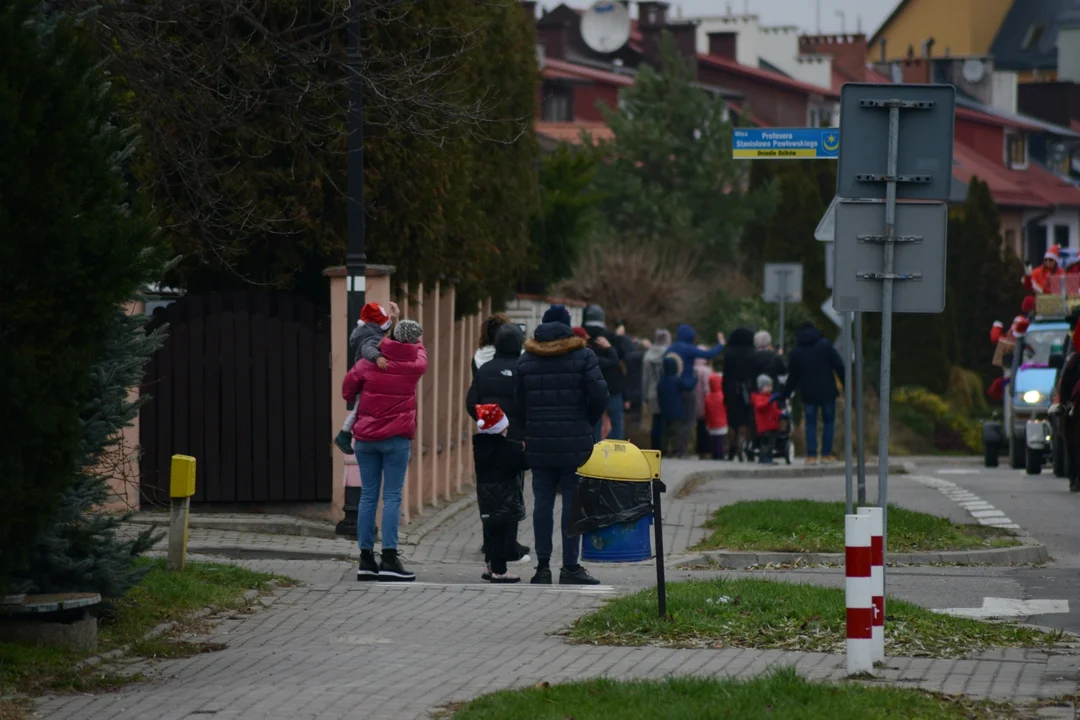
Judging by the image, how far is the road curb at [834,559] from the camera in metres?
15.4

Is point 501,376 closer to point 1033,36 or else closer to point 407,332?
point 407,332

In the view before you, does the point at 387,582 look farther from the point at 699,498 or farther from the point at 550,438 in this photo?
the point at 699,498

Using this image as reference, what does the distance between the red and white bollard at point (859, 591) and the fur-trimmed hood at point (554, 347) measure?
464 centimetres

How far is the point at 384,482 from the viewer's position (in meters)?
13.6

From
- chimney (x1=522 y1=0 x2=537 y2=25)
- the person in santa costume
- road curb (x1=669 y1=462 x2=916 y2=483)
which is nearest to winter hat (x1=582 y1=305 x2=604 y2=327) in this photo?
road curb (x1=669 y1=462 x2=916 y2=483)

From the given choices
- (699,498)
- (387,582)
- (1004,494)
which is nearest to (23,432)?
(387,582)

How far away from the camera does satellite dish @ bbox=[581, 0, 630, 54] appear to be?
255 feet

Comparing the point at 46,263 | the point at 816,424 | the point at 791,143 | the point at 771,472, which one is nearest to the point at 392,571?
the point at 791,143

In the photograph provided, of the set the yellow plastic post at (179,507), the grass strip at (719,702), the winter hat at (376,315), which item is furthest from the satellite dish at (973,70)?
the grass strip at (719,702)

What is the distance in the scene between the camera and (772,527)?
16.7 meters

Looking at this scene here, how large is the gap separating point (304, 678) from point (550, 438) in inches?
177

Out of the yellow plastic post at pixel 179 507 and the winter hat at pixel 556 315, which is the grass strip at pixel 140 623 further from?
the winter hat at pixel 556 315

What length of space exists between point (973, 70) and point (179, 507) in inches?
3010

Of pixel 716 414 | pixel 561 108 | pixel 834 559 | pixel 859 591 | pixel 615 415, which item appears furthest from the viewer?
pixel 561 108
